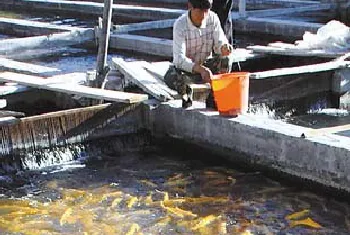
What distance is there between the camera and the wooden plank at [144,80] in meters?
9.43

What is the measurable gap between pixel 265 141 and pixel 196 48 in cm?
141

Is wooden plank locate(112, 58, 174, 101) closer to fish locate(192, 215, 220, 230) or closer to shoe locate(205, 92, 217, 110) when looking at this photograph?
shoe locate(205, 92, 217, 110)

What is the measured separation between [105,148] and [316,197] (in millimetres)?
2893

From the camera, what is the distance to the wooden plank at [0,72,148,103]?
9102 millimetres

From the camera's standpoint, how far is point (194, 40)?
847 centimetres

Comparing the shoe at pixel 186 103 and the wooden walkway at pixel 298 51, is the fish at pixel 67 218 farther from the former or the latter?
the wooden walkway at pixel 298 51

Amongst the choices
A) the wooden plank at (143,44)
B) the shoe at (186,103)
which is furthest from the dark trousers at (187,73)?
the wooden plank at (143,44)

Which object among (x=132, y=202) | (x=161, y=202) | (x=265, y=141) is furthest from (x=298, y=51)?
(x=132, y=202)

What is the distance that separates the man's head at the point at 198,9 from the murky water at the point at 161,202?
66.0 inches

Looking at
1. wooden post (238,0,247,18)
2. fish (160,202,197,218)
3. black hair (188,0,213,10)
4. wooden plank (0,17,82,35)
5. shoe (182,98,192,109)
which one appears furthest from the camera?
wooden post (238,0,247,18)

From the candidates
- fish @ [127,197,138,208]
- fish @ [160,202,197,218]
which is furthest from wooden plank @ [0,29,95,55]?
fish @ [160,202,197,218]

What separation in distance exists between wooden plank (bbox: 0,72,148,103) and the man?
20.2 inches

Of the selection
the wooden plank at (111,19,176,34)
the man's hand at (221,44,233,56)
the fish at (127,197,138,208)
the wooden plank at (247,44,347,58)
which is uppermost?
the man's hand at (221,44,233,56)

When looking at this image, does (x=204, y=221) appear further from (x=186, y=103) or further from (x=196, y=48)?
(x=196, y=48)
